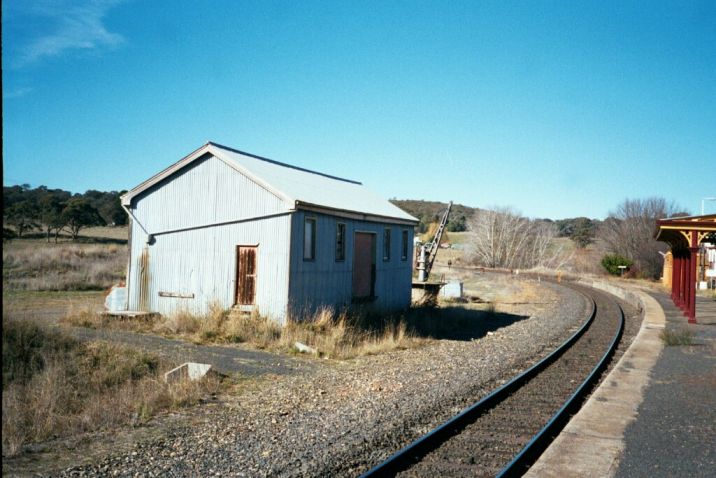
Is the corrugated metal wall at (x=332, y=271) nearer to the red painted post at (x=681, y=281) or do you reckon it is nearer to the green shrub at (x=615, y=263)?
the red painted post at (x=681, y=281)

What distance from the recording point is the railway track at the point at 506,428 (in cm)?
630

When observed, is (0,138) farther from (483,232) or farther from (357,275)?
(483,232)

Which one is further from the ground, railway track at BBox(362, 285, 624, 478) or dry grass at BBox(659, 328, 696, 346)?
dry grass at BBox(659, 328, 696, 346)

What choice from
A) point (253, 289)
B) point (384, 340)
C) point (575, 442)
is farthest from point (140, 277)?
point (575, 442)

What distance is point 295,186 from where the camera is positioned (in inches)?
701

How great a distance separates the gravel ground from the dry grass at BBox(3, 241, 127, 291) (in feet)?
59.1

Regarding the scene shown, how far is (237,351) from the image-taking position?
42.9 feet

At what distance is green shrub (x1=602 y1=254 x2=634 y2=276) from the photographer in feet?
174

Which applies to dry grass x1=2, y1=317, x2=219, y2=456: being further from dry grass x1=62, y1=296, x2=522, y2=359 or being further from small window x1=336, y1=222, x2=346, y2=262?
small window x1=336, y1=222, x2=346, y2=262

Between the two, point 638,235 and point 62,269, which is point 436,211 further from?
point 62,269

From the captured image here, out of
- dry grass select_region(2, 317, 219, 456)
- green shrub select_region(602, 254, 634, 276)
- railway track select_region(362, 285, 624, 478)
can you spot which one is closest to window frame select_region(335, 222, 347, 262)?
railway track select_region(362, 285, 624, 478)

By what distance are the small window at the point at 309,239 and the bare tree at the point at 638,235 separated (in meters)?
42.1

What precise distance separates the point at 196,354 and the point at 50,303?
10805 millimetres

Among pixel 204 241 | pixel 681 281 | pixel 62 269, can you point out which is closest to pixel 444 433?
pixel 204 241
